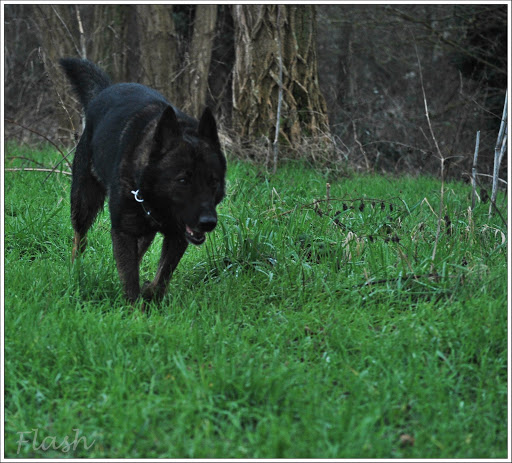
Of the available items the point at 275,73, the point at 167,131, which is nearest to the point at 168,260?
the point at 167,131

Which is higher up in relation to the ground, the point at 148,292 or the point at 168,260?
the point at 168,260

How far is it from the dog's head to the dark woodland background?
2.42 meters

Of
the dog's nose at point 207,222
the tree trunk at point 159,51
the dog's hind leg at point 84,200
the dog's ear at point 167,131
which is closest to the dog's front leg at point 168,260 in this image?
the dog's nose at point 207,222

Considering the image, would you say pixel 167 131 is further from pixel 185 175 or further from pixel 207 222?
pixel 207 222

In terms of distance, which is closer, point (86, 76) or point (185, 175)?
point (185, 175)

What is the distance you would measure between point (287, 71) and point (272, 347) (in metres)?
6.07

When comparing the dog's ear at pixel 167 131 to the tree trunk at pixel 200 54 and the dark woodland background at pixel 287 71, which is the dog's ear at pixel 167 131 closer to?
the dark woodland background at pixel 287 71

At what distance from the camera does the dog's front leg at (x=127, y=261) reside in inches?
171

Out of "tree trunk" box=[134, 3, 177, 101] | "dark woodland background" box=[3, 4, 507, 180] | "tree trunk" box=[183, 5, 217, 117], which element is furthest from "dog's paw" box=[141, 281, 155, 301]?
"tree trunk" box=[134, 3, 177, 101]

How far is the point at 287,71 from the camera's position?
8789 mm

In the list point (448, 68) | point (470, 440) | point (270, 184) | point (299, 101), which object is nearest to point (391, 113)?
point (448, 68)

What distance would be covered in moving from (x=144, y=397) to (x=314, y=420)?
2.73 feet

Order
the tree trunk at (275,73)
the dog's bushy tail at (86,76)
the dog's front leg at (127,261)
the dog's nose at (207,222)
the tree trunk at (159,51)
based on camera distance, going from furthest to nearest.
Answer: the tree trunk at (159,51), the tree trunk at (275,73), the dog's bushy tail at (86,76), the dog's front leg at (127,261), the dog's nose at (207,222)

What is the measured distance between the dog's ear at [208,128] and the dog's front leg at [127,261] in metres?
0.91
